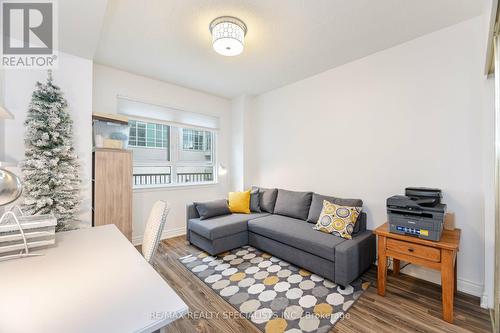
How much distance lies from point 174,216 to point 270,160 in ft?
6.64

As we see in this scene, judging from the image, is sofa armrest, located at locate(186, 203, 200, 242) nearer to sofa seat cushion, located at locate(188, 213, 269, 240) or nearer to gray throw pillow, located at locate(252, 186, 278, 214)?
sofa seat cushion, located at locate(188, 213, 269, 240)

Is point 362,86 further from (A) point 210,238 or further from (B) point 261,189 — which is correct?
(A) point 210,238

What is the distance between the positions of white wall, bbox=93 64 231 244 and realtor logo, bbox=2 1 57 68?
714 millimetres

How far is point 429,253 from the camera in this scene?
186 centimetres

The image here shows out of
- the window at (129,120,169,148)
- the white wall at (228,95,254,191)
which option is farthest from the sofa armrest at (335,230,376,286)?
the window at (129,120,169,148)

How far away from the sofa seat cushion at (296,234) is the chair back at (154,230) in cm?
161

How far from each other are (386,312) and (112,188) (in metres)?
3.21

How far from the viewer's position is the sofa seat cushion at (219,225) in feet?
9.47

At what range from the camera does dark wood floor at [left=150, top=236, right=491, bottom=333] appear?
1.69 m

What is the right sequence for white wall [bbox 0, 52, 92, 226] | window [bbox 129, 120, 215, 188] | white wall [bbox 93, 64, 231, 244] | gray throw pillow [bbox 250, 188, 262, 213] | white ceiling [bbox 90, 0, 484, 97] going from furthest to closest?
gray throw pillow [bbox 250, 188, 262, 213]
window [bbox 129, 120, 215, 188]
white wall [bbox 93, 64, 231, 244]
white wall [bbox 0, 52, 92, 226]
white ceiling [bbox 90, 0, 484, 97]

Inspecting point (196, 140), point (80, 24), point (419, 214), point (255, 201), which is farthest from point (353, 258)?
point (80, 24)

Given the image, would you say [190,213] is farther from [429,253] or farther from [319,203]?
[429,253]

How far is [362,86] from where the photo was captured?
9.40ft

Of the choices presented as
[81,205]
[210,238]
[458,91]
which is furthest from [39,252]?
[458,91]
